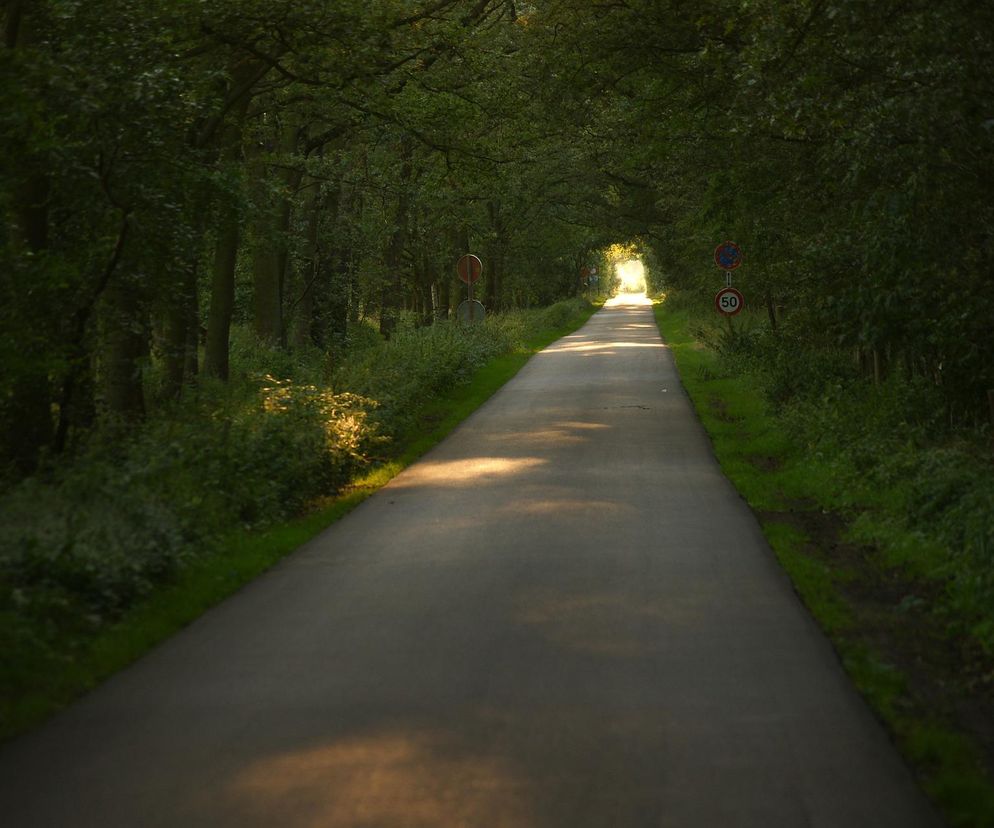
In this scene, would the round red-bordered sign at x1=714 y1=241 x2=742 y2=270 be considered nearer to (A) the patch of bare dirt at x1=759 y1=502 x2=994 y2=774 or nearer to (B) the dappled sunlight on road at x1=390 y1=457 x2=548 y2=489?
(B) the dappled sunlight on road at x1=390 y1=457 x2=548 y2=489

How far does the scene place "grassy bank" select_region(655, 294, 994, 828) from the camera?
637 centimetres

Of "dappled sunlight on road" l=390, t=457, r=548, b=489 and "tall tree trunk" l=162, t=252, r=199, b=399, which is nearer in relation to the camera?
"dappled sunlight on road" l=390, t=457, r=548, b=489

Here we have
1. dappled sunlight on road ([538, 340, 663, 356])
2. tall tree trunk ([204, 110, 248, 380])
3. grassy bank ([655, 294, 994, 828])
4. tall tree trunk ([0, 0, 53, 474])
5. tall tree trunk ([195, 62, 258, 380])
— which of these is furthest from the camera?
dappled sunlight on road ([538, 340, 663, 356])

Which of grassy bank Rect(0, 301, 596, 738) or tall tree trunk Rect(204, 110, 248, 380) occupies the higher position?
tall tree trunk Rect(204, 110, 248, 380)

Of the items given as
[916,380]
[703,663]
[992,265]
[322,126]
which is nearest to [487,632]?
[703,663]

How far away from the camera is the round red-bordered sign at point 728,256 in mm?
29391

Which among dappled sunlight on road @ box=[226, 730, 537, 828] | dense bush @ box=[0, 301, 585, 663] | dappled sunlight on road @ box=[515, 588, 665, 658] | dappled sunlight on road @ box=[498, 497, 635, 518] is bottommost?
dappled sunlight on road @ box=[498, 497, 635, 518]

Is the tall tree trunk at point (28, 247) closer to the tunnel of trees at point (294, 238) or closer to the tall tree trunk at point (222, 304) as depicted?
the tunnel of trees at point (294, 238)

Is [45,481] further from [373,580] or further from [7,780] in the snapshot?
[7,780]

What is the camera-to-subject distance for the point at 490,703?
7039 mm

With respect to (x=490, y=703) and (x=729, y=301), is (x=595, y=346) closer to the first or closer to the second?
(x=729, y=301)

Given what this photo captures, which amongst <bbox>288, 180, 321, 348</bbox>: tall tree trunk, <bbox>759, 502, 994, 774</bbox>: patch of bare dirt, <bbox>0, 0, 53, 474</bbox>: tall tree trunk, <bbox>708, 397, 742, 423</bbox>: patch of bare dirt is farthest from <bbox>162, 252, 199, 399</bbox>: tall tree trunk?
<bbox>759, 502, 994, 774</bbox>: patch of bare dirt

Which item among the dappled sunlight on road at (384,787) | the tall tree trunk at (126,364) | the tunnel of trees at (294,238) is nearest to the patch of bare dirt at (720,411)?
the tunnel of trees at (294,238)

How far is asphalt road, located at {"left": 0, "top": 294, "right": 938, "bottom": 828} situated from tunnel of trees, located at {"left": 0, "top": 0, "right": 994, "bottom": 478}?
4.09 m
